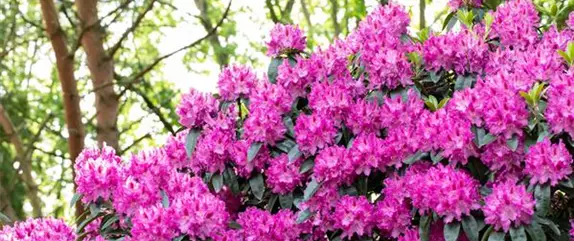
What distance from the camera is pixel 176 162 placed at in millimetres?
2441

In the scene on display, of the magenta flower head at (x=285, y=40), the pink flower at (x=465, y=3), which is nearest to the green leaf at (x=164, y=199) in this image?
the magenta flower head at (x=285, y=40)

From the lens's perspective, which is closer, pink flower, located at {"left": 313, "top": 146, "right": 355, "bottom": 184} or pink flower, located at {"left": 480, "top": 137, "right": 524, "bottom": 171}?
pink flower, located at {"left": 480, "top": 137, "right": 524, "bottom": 171}

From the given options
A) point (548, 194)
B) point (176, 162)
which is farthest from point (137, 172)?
point (548, 194)

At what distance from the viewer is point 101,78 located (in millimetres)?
5059

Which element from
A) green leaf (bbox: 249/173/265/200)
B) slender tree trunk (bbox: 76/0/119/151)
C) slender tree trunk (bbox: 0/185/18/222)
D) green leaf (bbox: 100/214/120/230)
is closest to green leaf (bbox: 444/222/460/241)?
green leaf (bbox: 249/173/265/200)

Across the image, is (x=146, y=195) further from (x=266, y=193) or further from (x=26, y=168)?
(x=26, y=168)

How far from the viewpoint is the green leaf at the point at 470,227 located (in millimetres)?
1904

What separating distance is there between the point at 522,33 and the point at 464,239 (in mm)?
706

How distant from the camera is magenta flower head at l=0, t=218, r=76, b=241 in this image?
2.30m

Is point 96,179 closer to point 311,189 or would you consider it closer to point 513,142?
point 311,189

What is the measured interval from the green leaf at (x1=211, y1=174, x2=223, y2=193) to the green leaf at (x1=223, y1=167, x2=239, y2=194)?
15mm

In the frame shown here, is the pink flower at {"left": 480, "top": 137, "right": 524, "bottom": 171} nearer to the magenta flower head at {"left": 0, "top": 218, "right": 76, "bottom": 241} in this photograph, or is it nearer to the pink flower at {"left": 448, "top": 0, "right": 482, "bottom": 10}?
the pink flower at {"left": 448, "top": 0, "right": 482, "bottom": 10}

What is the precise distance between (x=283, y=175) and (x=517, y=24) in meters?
0.83

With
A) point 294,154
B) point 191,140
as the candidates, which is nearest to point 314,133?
point 294,154
